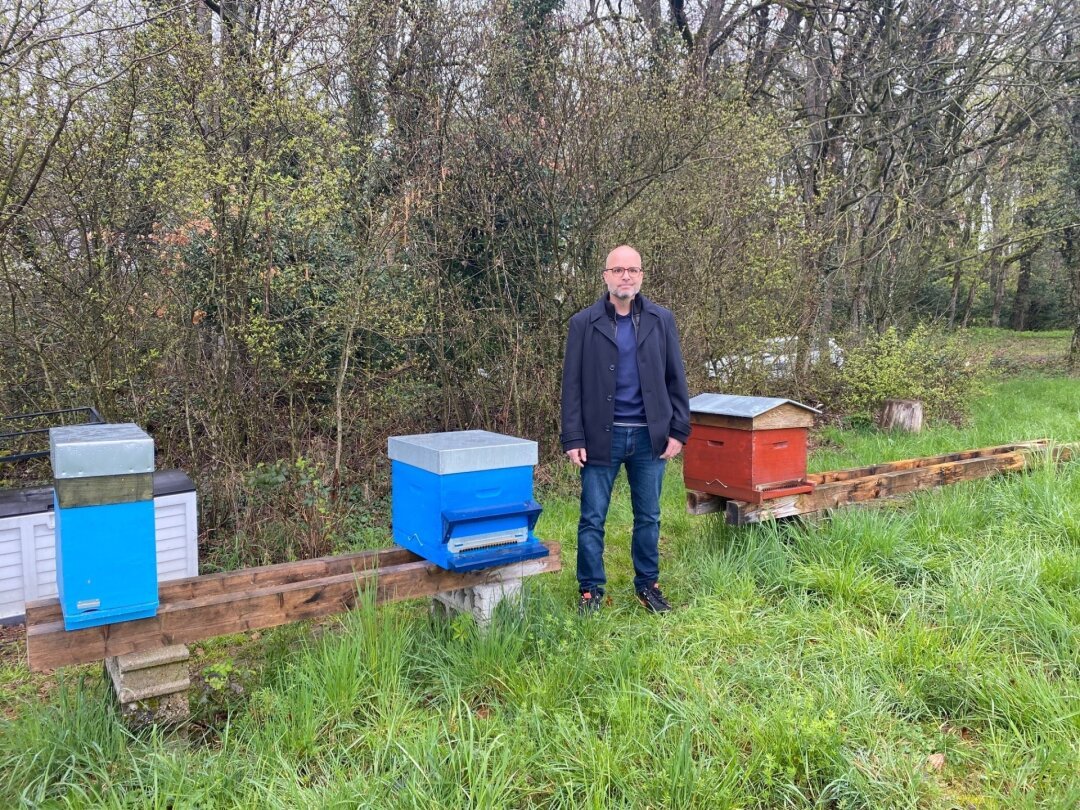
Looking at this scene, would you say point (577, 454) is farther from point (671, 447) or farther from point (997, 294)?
point (997, 294)

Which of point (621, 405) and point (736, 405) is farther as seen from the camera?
point (736, 405)

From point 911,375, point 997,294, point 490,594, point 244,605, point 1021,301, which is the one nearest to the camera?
point 244,605

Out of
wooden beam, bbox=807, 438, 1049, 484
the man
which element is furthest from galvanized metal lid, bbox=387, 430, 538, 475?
wooden beam, bbox=807, 438, 1049, 484

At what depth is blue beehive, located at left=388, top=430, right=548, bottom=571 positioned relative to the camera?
3.08m

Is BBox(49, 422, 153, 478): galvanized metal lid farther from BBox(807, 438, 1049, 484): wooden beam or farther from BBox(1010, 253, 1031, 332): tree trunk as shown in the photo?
BBox(1010, 253, 1031, 332): tree trunk

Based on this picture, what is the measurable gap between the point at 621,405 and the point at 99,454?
2326 mm

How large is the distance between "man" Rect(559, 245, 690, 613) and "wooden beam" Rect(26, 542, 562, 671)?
1.32 ft

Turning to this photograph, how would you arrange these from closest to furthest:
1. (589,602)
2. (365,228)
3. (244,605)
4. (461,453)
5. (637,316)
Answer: (244,605), (461,453), (589,602), (637,316), (365,228)

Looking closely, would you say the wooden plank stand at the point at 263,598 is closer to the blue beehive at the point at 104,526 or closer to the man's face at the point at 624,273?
the blue beehive at the point at 104,526

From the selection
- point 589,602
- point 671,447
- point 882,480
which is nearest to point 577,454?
point 671,447

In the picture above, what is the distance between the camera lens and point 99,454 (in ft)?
7.94

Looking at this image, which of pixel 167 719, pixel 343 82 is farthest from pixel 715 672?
pixel 343 82

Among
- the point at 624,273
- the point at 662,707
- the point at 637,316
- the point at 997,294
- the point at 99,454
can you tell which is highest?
the point at 997,294

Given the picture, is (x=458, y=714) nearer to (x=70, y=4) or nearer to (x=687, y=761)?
(x=687, y=761)
